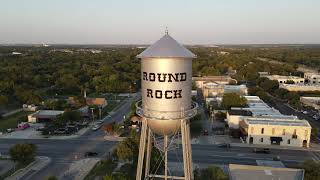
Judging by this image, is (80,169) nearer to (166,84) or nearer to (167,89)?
(167,89)

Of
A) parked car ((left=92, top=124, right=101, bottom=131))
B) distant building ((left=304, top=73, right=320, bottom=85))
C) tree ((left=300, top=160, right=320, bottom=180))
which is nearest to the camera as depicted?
tree ((left=300, top=160, right=320, bottom=180))

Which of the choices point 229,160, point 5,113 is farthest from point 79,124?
point 229,160

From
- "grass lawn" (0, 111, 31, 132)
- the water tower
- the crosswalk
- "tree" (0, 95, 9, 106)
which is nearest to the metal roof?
the water tower

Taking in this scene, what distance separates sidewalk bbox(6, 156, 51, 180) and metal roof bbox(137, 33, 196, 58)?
24.2 m

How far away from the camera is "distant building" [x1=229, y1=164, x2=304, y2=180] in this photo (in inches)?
1177

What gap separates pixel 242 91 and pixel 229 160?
143ft

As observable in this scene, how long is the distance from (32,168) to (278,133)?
33485mm

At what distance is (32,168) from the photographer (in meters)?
37.3

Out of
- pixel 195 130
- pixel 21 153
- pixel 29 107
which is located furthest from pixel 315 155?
pixel 29 107

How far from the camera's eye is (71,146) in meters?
46.4

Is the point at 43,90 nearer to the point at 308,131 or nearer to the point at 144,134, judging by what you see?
the point at 308,131

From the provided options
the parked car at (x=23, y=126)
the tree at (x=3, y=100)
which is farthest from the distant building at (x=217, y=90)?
the tree at (x=3, y=100)

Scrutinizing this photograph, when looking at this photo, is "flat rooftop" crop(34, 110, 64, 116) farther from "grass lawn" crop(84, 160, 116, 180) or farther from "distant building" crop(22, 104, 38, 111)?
"grass lawn" crop(84, 160, 116, 180)

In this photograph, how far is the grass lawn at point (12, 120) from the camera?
56.6 meters
